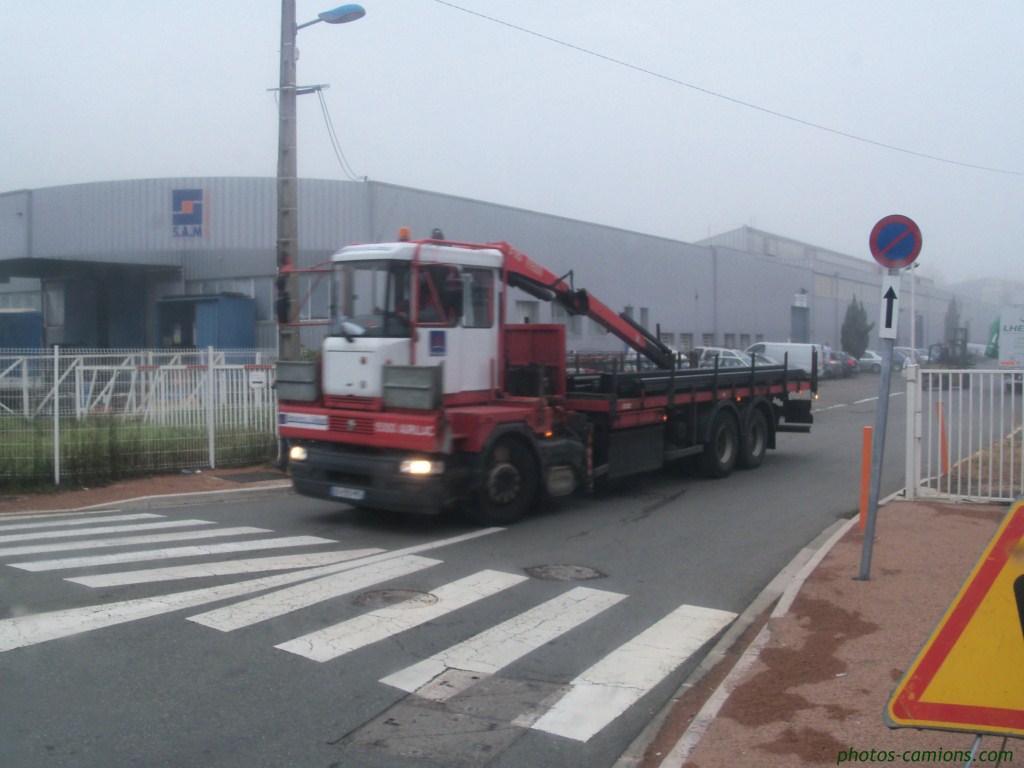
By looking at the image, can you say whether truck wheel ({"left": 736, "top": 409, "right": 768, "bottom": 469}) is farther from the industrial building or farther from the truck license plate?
the industrial building

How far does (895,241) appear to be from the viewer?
8008 millimetres

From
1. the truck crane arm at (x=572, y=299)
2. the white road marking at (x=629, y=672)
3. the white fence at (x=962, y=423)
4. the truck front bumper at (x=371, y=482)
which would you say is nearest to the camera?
the white road marking at (x=629, y=672)

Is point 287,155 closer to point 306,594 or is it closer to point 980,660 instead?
point 306,594

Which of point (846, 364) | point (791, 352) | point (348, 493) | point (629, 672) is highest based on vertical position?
point (791, 352)

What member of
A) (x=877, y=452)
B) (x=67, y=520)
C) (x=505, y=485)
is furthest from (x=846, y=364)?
(x=67, y=520)

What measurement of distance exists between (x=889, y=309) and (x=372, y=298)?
547 centimetres

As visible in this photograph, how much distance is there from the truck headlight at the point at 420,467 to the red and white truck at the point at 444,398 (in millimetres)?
11

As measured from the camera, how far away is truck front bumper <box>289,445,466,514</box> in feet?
33.3

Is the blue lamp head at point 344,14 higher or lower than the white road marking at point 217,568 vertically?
higher

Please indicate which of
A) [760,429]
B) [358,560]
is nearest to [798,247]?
[760,429]

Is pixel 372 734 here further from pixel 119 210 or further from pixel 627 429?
pixel 119 210

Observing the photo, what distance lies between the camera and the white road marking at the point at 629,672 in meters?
5.38

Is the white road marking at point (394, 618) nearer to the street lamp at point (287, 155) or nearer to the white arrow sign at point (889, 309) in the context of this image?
the white arrow sign at point (889, 309)

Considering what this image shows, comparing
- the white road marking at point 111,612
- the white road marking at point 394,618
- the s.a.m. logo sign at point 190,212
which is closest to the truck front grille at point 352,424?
the white road marking at point 111,612
